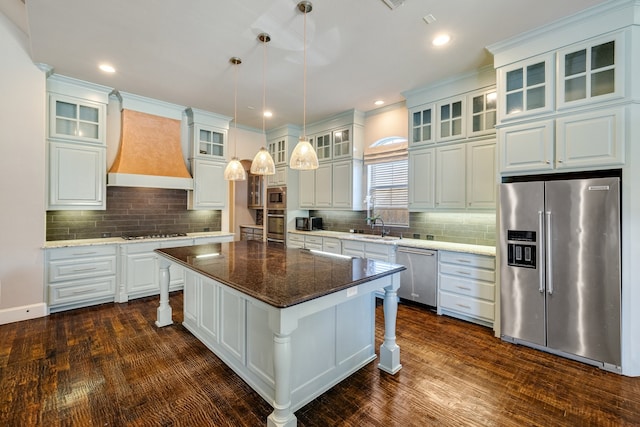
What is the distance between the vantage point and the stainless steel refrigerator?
2.41 metres

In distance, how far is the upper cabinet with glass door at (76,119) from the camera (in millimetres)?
3811

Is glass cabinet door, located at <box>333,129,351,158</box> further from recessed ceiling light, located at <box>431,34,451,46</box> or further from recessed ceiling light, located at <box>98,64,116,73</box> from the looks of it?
recessed ceiling light, located at <box>98,64,116,73</box>

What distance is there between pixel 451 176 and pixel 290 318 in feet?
10.2

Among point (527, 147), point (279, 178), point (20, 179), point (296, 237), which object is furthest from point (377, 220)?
point (20, 179)

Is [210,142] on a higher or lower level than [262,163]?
higher

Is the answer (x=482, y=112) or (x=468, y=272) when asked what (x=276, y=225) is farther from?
(x=482, y=112)

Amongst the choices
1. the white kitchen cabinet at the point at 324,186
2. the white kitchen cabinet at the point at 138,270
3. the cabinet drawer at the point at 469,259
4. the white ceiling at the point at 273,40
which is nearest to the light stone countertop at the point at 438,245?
the cabinet drawer at the point at 469,259

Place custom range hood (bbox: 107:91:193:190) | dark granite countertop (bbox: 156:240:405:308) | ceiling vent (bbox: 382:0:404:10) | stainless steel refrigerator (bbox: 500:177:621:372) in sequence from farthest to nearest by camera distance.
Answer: custom range hood (bbox: 107:91:193:190) → stainless steel refrigerator (bbox: 500:177:621:372) → ceiling vent (bbox: 382:0:404:10) → dark granite countertop (bbox: 156:240:405:308)

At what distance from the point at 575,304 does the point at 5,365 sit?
505cm

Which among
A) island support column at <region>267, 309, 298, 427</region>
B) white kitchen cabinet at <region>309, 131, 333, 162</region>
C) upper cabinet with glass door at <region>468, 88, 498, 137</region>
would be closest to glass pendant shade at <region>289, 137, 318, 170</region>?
island support column at <region>267, 309, 298, 427</region>

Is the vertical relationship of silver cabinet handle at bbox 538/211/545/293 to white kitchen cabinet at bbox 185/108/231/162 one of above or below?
below

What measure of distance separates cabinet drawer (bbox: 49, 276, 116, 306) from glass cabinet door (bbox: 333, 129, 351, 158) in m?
4.05

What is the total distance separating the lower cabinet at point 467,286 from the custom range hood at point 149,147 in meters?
4.28

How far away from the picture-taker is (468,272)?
3.42 meters
